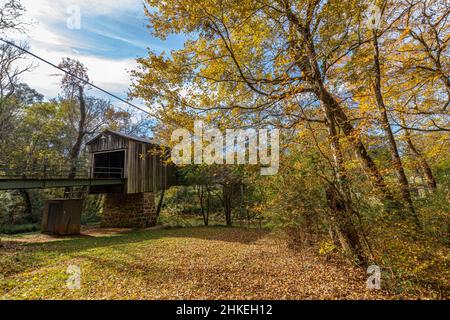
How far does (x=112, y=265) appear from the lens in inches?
180

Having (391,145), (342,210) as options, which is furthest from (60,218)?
(391,145)

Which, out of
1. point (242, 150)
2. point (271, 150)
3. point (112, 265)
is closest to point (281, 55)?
point (271, 150)

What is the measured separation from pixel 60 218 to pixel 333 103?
12.2 m

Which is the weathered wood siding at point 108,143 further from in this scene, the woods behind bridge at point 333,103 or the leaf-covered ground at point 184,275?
the woods behind bridge at point 333,103

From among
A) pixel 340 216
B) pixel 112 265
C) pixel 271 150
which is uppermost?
pixel 271 150

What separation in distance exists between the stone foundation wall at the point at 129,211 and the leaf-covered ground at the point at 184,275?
6051mm

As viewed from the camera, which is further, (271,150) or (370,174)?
(271,150)

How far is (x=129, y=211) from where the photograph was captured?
1227 cm

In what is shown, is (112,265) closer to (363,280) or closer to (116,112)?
(363,280)

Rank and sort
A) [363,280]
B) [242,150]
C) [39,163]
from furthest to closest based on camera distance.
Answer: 1. [39,163]
2. [242,150]
3. [363,280]

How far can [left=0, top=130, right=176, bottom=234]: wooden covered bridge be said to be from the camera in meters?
10.1

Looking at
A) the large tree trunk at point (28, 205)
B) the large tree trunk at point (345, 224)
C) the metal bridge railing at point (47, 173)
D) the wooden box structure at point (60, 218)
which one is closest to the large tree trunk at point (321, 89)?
the large tree trunk at point (345, 224)

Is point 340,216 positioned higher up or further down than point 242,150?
further down
